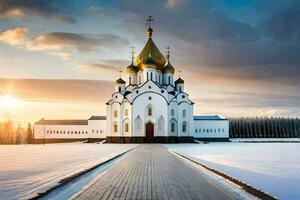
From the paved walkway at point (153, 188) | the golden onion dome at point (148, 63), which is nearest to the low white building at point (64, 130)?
the golden onion dome at point (148, 63)

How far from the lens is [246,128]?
456ft

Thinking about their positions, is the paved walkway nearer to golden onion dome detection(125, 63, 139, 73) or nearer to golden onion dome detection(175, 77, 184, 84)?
golden onion dome detection(125, 63, 139, 73)

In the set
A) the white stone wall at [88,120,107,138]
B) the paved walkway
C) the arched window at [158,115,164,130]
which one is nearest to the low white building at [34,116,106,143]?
the white stone wall at [88,120,107,138]

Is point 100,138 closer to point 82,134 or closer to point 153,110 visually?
point 82,134

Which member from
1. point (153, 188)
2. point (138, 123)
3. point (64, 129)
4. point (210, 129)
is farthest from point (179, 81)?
point (153, 188)

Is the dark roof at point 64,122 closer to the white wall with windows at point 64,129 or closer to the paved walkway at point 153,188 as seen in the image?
the white wall with windows at point 64,129

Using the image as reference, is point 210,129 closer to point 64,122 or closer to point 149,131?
point 149,131

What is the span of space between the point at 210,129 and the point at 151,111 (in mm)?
17549

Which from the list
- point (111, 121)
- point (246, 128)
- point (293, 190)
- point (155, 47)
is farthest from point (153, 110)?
point (246, 128)

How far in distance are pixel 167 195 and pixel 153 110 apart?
2383 inches

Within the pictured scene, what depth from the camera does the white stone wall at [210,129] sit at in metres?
81.9

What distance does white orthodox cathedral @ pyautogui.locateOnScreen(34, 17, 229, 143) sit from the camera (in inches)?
2751

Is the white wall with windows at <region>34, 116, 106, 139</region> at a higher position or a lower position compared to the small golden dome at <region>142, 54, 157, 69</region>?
lower

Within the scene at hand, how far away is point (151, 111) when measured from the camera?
232ft
